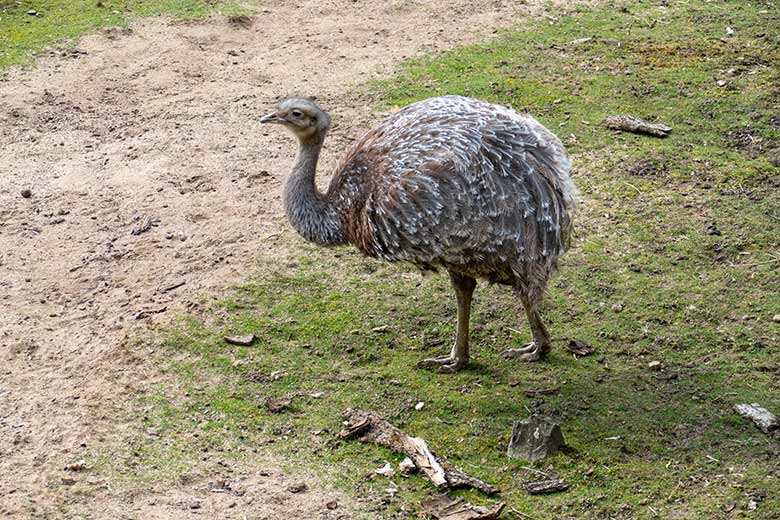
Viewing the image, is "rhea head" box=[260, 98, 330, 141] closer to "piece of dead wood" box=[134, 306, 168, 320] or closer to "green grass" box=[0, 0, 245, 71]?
"piece of dead wood" box=[134, 306, 168, 320]

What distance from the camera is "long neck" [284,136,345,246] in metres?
7.08

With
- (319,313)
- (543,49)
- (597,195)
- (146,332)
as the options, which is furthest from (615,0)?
(146,332)

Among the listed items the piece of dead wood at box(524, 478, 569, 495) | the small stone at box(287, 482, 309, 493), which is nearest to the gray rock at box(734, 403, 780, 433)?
the piece of dead wood at box(524, 478, 569, 495)

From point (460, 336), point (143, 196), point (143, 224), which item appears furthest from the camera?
point (143, 196)

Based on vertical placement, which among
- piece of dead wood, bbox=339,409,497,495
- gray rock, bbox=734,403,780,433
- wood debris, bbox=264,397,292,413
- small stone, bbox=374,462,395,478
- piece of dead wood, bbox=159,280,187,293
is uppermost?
gray rock, bbox=734,403,780,433

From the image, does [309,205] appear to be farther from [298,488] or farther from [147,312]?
[298,488]

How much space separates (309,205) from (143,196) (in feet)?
7.70

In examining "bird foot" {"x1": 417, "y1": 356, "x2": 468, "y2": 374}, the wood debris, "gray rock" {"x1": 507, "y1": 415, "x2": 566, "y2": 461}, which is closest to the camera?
"gray rock" {"x1": 507, "y1": 415, "x2": 566, "y2": 461}

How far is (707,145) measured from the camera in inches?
374

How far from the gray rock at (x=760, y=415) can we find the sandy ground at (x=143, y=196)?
86.3 inches

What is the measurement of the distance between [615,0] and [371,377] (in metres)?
7.22

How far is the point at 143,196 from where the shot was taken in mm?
9023

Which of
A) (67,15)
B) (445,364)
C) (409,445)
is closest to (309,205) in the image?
(445,364)

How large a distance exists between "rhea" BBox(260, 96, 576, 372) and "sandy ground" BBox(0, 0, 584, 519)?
1.44 metres
